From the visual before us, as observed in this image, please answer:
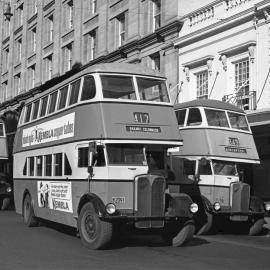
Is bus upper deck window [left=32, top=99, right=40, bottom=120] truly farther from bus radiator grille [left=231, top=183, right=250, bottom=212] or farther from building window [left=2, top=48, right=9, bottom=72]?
building window [left=2, top=48, right=9, bottom=72]

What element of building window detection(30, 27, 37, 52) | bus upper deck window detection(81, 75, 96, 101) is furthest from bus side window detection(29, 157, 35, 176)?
building window detection(30, 27, 37, 52)

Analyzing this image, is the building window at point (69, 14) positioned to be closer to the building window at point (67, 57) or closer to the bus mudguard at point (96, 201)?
the building window at point (67, 57)

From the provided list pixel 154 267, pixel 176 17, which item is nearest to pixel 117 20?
pixel 176 17

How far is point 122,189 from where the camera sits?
11.1 m

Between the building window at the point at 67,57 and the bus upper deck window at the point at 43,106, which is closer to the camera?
the bus upper deck window at the point at 43,106

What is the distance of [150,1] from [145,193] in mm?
19779

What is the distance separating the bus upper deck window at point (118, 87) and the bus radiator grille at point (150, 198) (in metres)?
1.95

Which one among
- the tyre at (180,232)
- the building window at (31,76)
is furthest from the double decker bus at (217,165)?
the building window at (31,76)

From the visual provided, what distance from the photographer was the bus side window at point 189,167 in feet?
50.8

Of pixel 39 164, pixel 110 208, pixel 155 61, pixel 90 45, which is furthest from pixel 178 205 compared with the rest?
pixel 90 45

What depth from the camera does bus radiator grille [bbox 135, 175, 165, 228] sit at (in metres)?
10.9

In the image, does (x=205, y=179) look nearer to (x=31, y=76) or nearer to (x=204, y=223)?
(x=204, y=223)

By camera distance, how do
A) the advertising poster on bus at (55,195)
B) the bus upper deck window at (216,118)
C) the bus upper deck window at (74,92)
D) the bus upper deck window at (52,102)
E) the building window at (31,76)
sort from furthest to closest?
the building window at (31,76)
the bus upper deck window at (216,118)
the bus upper deck window at (52,102)
the advertising poster on bus at (55,195)
the bus upper deck window at (74,92)

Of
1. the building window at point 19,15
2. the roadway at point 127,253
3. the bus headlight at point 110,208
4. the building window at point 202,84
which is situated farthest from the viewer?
the building window at point 19,15
